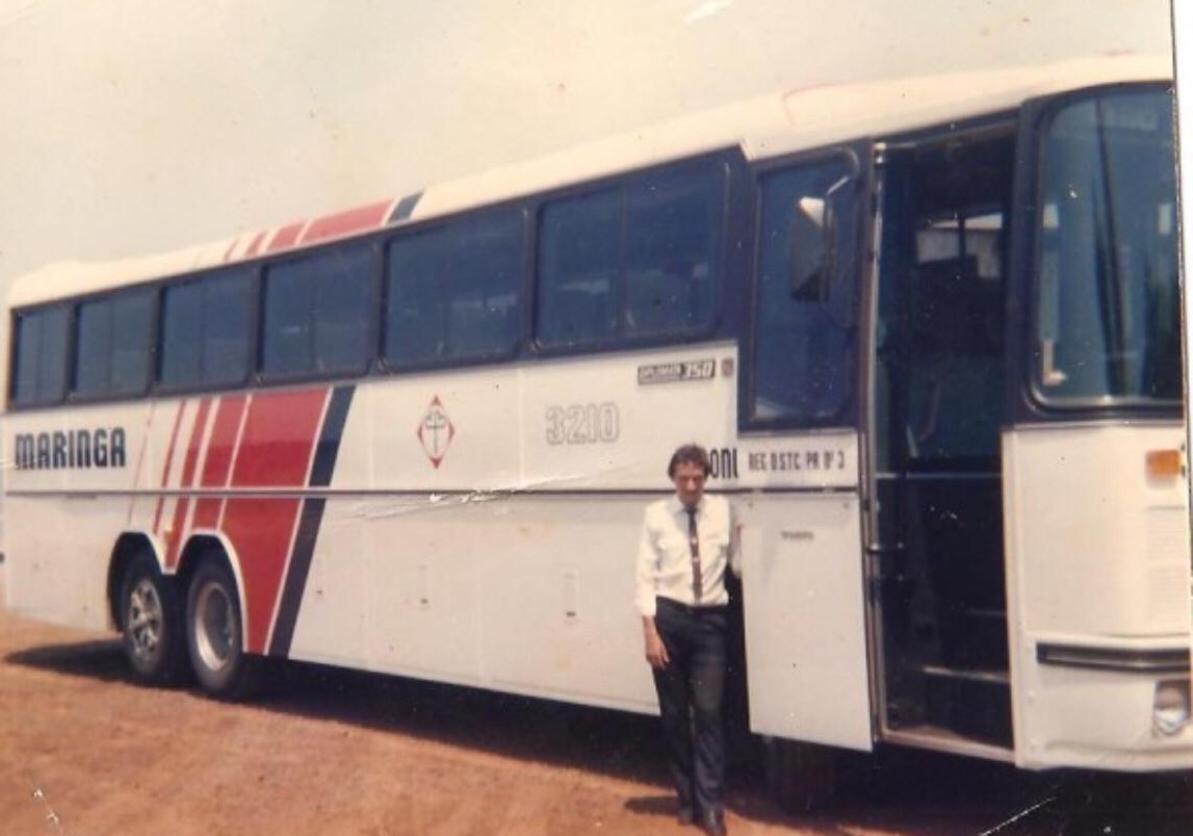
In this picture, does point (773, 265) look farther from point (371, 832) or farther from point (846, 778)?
point (371, 832)

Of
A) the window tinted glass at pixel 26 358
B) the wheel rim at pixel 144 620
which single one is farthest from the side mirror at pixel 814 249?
the window tinted glass at pixel 26 358

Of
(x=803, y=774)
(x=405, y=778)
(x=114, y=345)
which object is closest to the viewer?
(x=803, y=774)

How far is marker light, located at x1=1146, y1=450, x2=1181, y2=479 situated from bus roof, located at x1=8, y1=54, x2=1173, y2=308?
1576 millimetres

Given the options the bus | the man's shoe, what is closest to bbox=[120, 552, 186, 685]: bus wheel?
the bus

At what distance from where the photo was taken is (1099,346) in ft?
22.5

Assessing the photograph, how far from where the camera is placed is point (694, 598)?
802 centimetres

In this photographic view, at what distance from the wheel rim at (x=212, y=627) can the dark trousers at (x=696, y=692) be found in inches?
236

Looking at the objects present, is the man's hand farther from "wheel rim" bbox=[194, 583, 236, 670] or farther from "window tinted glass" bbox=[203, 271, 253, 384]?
"wheel rim" bbox=[194, 583, 236, 670]

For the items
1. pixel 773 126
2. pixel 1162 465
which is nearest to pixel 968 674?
pixel 1162 465

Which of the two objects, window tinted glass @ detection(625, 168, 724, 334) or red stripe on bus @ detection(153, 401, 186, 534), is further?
red stripe on bus @ detection(153, 401, 186, 534)

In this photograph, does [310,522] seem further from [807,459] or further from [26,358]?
[26,358]

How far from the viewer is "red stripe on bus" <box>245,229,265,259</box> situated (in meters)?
12.7

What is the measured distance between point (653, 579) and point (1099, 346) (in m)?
2.50

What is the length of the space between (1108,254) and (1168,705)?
1.92 m
